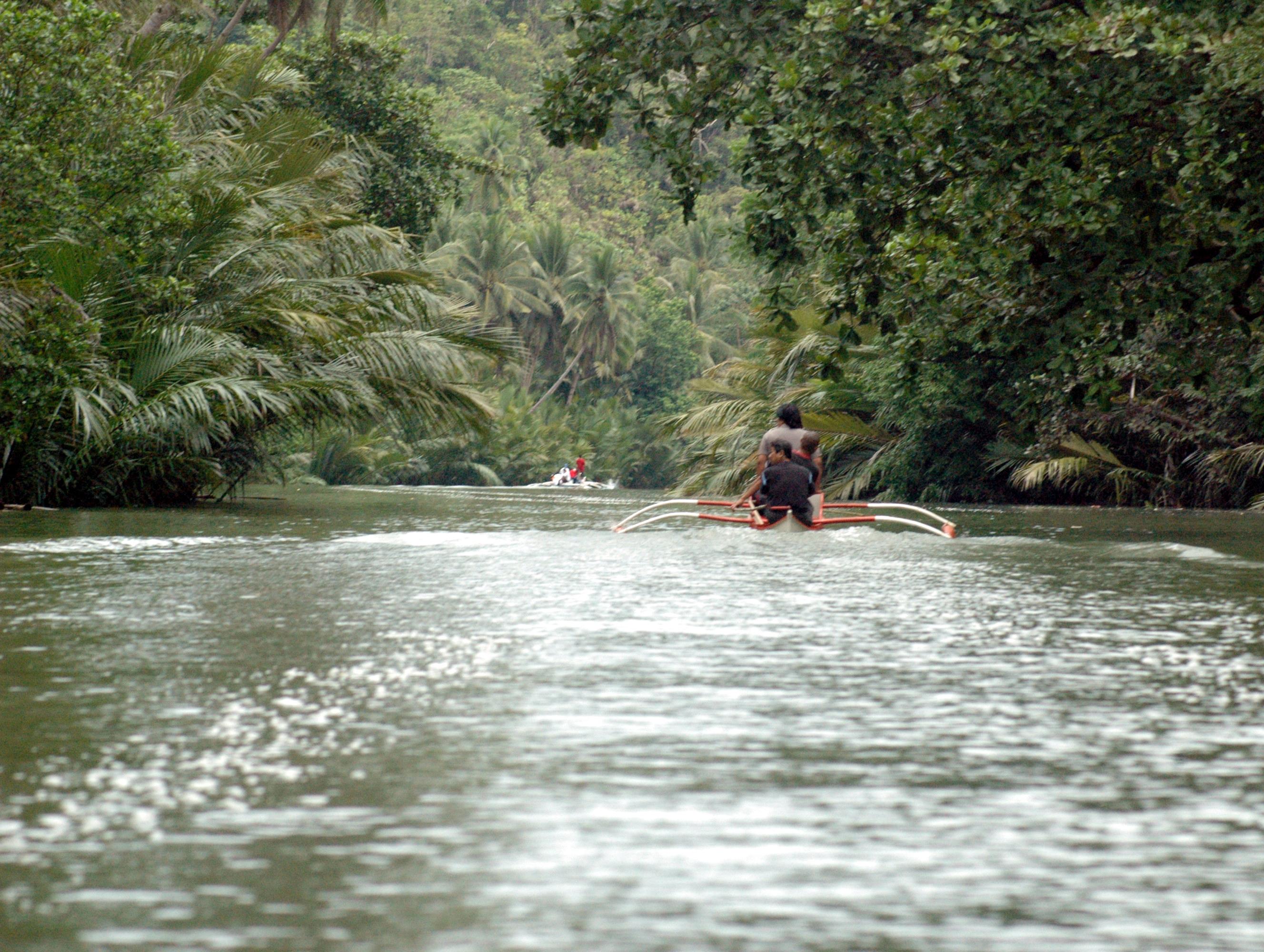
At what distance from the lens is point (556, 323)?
64562 mm

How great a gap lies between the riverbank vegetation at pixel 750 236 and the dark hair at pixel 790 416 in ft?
Answer: 1.79

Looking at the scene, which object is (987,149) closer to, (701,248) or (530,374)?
(530,374)

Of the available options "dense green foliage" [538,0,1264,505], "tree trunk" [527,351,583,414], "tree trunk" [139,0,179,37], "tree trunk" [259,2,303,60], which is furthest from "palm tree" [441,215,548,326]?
"dense green foliage" [538,0,1264,505]

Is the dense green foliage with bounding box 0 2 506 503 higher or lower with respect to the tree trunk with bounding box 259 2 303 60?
lower

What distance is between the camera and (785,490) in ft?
45.4

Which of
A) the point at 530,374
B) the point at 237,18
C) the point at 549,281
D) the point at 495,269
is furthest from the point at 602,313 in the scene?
the point at 237,18

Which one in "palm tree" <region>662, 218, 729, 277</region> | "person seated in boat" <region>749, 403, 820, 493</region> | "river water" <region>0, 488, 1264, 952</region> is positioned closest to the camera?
"river water" <region>0, 488, 1264, 952</region>

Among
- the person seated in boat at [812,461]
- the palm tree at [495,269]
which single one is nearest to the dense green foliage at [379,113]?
the person seated in boat at [812,461]

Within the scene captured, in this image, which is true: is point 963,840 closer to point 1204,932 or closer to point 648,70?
point 1204,932

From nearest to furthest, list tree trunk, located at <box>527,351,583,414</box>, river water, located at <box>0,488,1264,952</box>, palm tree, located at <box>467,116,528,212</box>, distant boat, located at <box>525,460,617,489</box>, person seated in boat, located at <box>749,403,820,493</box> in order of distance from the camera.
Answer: river water, located at <box>0,488,1264,952</box> → person seated in boat, located at <box>749,403,820,493</box> → distant boat, located at <box>525,460,617,489</box> → tree trunk, located at <box>527,351,583,414</box> → palm tree, located at <box>467,116,528,212</box>

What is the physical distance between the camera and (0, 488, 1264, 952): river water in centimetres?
297

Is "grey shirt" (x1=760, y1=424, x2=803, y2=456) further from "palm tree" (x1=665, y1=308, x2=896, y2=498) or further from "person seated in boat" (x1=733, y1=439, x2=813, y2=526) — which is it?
"palm tree" (x1=665, y1=308, x2=896, y2=498)

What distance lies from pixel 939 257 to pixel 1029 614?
891cm

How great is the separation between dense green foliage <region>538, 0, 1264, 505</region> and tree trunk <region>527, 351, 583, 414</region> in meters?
44.7
